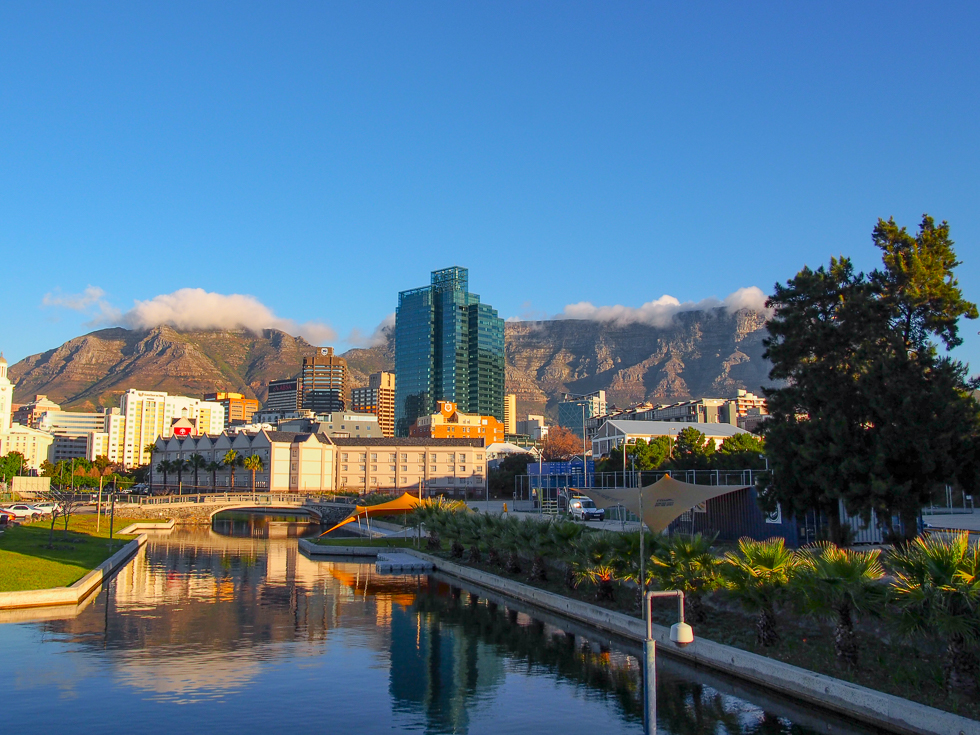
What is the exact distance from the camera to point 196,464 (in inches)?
6122

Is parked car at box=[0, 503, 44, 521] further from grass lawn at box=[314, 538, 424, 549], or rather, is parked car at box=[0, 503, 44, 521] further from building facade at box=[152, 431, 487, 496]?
building facade at box=[152, 431, 487, 496]

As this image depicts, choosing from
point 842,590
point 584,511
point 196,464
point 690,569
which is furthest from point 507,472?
point 842,590

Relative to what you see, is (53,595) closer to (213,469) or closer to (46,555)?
(46,555)

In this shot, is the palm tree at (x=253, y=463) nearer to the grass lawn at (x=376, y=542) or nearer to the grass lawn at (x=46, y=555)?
the grass lawn at (x=46, y=555)

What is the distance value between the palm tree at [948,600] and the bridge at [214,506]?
92848mm

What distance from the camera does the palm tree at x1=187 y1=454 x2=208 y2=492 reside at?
15575 cm

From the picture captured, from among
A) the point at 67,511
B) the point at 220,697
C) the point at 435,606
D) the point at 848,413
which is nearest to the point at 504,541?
the point at 435,606

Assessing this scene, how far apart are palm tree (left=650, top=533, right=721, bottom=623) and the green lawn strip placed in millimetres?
970

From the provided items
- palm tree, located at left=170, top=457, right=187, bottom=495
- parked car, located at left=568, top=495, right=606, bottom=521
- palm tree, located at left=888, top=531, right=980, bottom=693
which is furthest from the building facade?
palm tree, located at left=888, top=531, right=980, bottom=693

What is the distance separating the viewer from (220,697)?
20969mm

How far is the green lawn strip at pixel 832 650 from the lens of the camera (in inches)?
698

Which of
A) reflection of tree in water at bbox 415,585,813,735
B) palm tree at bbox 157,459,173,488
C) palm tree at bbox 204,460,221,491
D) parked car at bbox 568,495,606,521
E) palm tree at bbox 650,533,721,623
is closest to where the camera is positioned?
reflection of tree in water at bbox 415,585,813,735

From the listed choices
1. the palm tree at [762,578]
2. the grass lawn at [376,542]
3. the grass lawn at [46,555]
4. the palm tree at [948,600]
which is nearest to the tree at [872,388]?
the palm tree at [762,578]

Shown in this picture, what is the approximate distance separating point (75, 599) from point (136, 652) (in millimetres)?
11386
